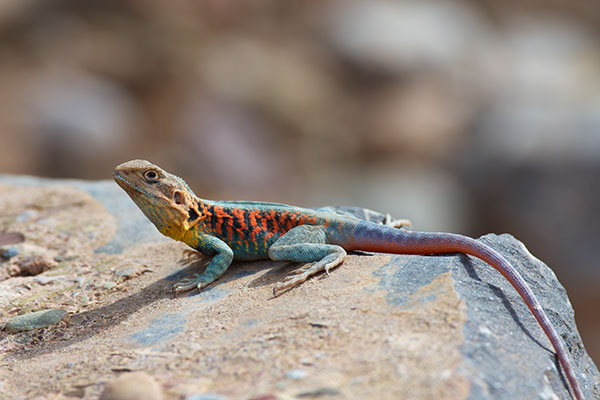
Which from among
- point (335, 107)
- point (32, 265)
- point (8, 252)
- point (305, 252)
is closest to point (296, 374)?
point (305, 252)

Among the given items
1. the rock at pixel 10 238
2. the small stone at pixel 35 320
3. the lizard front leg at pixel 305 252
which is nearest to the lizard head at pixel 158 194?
the lizard front leg at pixel 305 252

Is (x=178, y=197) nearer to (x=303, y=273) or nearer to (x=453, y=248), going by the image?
(x=303, y=273)

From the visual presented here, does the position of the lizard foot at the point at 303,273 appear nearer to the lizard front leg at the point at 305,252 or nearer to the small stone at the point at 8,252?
the lizard front leg at the point at 305,252

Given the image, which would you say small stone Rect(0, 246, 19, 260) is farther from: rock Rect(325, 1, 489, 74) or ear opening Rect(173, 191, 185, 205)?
rock Rect(325, 1, 489, 74)

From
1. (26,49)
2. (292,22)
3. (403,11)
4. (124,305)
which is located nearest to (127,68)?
(26,49)

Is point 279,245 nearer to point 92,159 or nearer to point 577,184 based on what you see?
point 577,184
